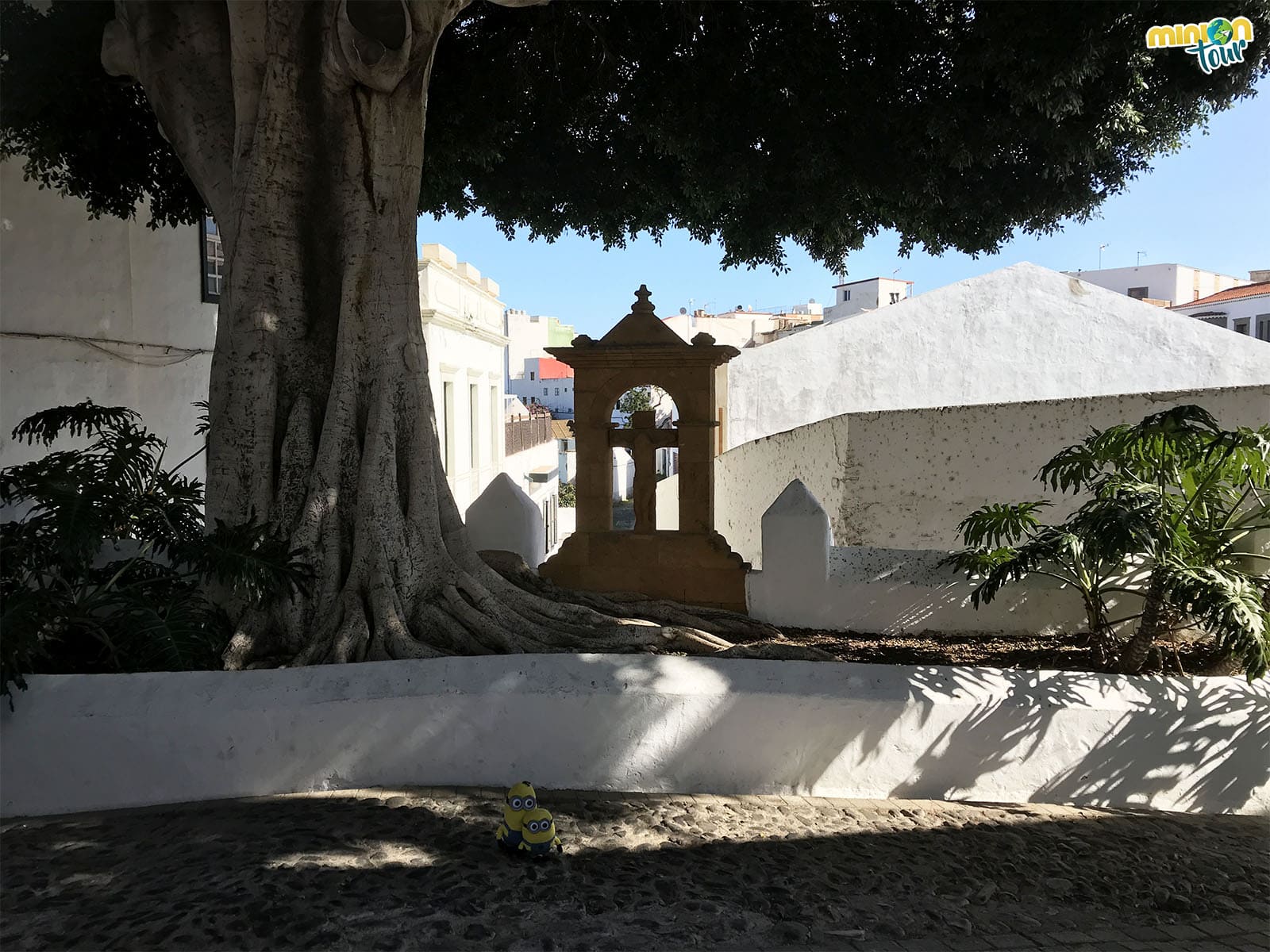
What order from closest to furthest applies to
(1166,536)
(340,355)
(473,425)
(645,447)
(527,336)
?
(1166,536), (340,355), (645,447), (473,425), (527,336)

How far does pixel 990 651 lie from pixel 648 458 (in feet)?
10.2

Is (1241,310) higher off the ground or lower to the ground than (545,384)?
lower

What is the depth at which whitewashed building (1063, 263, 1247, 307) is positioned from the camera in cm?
2775

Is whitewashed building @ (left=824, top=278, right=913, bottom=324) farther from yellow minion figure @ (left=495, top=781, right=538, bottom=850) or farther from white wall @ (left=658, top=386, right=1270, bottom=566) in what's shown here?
yellow minion figure @ (left=495, top=781, right=538, bottom=850)

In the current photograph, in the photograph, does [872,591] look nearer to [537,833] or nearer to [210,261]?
[537,833]

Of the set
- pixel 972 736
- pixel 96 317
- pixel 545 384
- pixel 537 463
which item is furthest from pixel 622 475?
pixel 972 736

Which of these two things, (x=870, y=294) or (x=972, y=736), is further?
(x=870, y=294)

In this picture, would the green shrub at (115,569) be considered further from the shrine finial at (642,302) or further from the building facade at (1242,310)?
the building facade at (1242,310)

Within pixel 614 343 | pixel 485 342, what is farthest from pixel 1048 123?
pixel 485 342

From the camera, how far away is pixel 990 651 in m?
5.12

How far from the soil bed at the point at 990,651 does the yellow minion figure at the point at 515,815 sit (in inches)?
95.1

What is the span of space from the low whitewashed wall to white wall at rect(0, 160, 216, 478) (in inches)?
229

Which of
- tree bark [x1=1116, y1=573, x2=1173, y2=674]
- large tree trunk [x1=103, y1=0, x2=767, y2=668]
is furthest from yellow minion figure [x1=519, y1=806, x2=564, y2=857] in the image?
tree bark [x1=1116, y1=573, x2=1173, y2=674]

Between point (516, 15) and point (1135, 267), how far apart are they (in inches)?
1104
